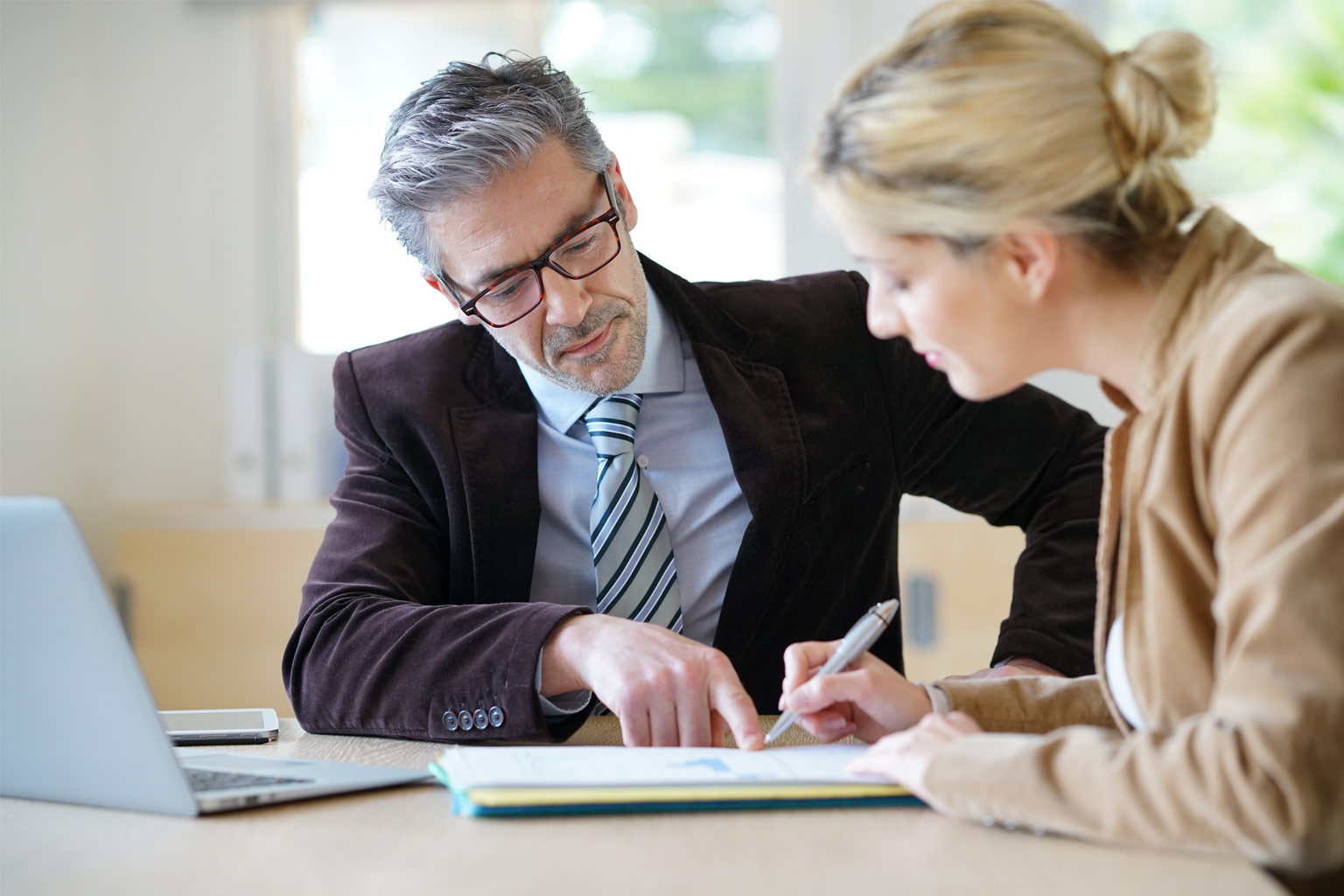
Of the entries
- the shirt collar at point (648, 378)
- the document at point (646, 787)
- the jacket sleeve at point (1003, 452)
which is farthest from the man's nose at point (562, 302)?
the document at point (646, 787)

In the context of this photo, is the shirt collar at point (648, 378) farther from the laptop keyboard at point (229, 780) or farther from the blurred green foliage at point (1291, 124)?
the blurred green foliage at point (1291, 124)

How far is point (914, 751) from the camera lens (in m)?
0.90

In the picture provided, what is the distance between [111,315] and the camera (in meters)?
3.30

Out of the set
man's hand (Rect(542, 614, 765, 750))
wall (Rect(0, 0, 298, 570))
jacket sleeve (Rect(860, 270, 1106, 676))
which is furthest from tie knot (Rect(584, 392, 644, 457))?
wall (Rect(0, 0, 298, 570))

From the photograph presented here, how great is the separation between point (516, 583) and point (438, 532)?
0.43 feet

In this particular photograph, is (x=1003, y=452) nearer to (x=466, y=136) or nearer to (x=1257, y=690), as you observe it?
(x=466, y=136)

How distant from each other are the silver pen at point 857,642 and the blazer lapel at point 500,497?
0.56m

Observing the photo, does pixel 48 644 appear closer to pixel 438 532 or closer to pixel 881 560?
pixel 438 532

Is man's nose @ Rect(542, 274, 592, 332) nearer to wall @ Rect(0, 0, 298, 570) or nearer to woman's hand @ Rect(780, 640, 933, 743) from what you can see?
woman's hand @ Rect(780, 640, 933, 743)

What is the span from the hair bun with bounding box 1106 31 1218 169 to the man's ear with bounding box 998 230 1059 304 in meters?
0.08

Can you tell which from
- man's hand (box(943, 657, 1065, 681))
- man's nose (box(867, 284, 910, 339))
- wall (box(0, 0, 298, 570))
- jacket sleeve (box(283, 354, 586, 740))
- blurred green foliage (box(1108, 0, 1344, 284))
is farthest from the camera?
blurred green foliage (box(1108, 0, 1344, 284))

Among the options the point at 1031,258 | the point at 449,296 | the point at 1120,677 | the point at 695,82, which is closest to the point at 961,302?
the point at 1031,258

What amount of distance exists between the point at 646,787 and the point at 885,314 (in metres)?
0.43

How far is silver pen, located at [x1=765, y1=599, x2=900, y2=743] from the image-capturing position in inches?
42.9
